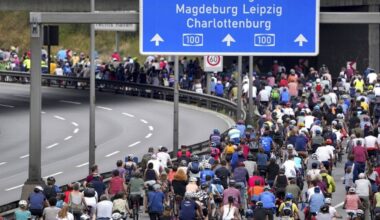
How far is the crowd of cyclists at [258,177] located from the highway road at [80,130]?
492cm

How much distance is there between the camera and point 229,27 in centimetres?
3366

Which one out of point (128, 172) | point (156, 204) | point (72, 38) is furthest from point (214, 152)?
point (72, 38)

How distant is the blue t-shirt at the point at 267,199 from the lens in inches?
1218

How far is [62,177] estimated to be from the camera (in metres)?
43.7

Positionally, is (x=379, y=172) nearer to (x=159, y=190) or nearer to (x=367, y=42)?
(x=159, y=190)

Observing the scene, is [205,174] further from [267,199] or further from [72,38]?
[72,38]

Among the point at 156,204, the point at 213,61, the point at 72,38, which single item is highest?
the point at 72,38

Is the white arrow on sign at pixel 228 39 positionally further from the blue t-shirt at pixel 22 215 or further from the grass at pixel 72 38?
the grass at pixel 72 38

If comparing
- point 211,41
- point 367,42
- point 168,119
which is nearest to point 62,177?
point 211,41

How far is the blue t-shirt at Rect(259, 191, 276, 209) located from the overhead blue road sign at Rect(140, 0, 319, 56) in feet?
13.1

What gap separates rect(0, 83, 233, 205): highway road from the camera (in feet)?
151

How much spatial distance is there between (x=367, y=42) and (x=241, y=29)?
36984mm

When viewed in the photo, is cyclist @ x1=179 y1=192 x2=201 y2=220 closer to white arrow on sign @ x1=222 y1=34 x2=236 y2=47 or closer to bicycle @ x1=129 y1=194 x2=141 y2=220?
bicycle @ x1=129 y1=194 x2=141 y2=220

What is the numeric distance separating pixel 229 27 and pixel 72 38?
68.9 meters
